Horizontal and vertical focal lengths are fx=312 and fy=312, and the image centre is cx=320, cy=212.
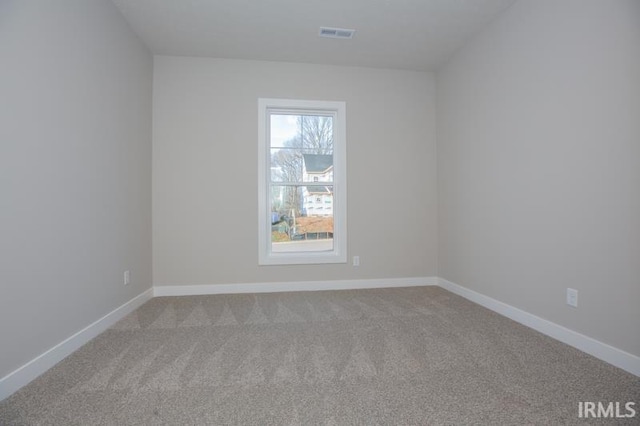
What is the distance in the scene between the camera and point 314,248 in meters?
3.93

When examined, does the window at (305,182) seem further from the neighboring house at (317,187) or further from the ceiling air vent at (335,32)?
the ceiling air vent at (335,32)

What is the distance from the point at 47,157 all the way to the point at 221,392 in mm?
1719

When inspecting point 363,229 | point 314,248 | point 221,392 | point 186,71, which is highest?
point 186,71

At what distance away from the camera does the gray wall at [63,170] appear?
5.38 ft

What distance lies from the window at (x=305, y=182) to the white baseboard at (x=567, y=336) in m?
1.62

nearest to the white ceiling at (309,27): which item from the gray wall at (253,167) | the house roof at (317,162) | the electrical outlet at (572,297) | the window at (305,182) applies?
the gray wall at (253,167)

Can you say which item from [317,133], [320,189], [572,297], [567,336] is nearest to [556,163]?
Result: [572,297]

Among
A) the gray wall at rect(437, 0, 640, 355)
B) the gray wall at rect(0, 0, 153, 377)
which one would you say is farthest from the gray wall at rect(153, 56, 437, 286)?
the gray wall at rect(437, 0, 640, 355)

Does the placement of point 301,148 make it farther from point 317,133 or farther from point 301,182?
point 301,182

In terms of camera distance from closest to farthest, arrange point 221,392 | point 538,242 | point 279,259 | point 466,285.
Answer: point 221,392 → point 538,242 → point 466,285 → point 279,259

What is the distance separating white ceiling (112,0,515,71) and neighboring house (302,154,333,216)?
1.16 m

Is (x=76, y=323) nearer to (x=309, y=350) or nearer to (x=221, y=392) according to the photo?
(x=221, y=392)

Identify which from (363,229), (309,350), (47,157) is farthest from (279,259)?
(47,157)

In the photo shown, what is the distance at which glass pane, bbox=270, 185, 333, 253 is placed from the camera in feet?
12.6
